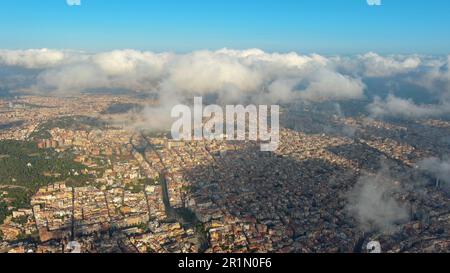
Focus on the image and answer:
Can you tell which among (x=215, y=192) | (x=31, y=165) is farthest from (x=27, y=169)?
(x=215, y=192)

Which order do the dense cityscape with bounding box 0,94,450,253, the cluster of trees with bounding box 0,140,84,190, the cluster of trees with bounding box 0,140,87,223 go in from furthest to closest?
the cluster of trees with bounding box 0,140,84,190 < the cluster of trees with bounding box 0,140,87,223 < the dense cityscape with bounding box 0,94,450,253

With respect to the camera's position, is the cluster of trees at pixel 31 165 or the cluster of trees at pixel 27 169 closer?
the cluster of trees at pixel 27 169

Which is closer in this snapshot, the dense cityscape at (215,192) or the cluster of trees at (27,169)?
the dense cityscape at (215,192)

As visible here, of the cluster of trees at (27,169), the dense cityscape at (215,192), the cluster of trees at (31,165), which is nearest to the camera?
the dense cityscape at (215,192)

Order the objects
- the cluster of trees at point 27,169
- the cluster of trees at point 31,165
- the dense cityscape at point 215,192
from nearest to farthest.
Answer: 1. the dense cityscape at point 215,192
2. the cluster of trees at point 27,169
3. the cluster of trees at point 31,165

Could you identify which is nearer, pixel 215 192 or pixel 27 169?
pixel 215 192

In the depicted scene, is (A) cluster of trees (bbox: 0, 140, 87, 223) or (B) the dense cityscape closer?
(B) the dense cityscape

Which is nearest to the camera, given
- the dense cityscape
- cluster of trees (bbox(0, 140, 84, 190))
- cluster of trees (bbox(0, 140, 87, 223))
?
the dense cityscape

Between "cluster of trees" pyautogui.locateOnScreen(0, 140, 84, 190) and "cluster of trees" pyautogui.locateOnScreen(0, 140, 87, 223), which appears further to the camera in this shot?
"cluster of trees" pyautogui.locateOnScreen(0, 140, 84, 190)

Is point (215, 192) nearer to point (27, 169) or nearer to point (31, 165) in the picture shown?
point (27, 169)

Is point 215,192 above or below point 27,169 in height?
below

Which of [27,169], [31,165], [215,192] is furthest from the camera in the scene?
[31,165]
